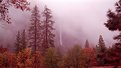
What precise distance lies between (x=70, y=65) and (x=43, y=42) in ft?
30.0

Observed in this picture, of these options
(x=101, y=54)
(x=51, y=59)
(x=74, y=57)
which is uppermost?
(x=74, y=57)

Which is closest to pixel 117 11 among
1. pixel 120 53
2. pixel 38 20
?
pixel 120 53

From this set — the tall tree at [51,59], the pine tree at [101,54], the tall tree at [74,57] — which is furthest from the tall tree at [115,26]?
the tall tree at [74,57]

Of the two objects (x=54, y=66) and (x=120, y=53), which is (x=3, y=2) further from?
(x=54, y=66)

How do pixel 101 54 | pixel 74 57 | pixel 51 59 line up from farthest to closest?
1. pixel 74 57
2. pixel 51 59
3. pixel 101 54

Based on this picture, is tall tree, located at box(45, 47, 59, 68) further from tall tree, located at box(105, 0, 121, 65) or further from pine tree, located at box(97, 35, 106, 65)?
tall tree, located at box(105, 0, 121, 65)

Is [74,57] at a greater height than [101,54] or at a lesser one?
greater

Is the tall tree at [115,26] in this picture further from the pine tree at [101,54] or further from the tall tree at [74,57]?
the tall tree at [74,57]

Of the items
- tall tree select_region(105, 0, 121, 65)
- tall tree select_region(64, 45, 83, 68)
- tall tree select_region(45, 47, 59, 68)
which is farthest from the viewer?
tall tree select_region(64, 45, 83, 68)

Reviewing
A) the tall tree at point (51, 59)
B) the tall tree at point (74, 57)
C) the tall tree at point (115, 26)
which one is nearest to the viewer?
the tall tree at point (115, 26)

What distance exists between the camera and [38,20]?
62719mm

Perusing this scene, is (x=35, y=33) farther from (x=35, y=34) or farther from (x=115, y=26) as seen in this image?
(x=115, y=26)

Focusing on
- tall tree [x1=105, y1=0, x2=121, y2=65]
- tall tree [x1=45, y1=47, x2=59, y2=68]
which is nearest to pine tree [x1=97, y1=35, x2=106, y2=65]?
tall tree [x1=105, y1=0, x2=121, y2=65]

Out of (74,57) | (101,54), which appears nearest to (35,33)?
(74,57)
